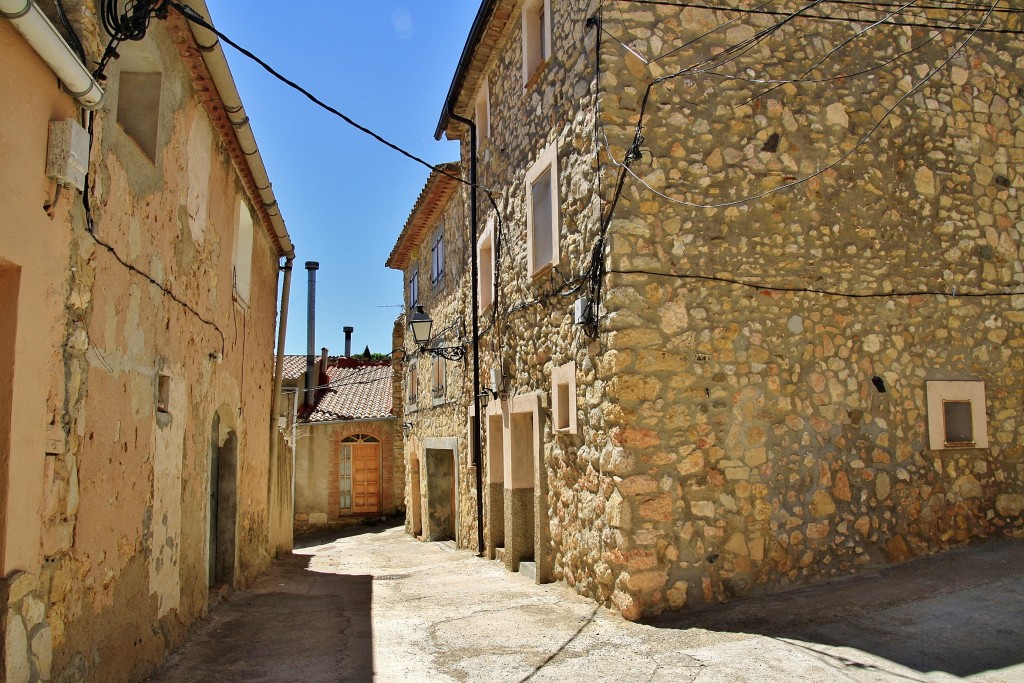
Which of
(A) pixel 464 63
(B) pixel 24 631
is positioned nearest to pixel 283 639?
(B) pixel 24 631

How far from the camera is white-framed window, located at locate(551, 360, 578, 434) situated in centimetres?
Result: 743

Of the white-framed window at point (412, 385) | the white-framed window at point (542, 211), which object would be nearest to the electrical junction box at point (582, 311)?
the white-framed window at point (542, 211)

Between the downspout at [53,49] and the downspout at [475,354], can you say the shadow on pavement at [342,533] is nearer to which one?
the downspout at [475,354]

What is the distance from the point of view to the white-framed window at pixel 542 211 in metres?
7.90

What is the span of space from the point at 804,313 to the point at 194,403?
206 inches

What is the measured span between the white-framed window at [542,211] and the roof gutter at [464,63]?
2099mm

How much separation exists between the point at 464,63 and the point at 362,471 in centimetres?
1571

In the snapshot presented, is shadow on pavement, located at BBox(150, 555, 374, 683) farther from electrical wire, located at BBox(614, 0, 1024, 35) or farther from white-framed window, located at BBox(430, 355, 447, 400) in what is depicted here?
electrical wire, located at BBox(614, 0, 1024, 35)

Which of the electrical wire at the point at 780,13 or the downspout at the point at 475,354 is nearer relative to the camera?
the electrical wire at the point at 780,13

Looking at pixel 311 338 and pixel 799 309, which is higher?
pixel 311 338

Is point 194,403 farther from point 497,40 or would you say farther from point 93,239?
point 497,40

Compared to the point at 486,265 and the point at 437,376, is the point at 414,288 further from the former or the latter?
the point at 486,265

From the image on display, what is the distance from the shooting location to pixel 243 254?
992 cm

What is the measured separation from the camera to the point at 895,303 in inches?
287
